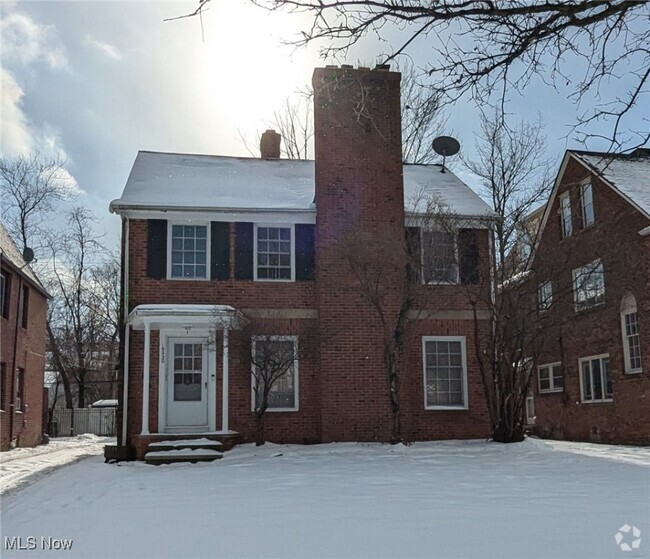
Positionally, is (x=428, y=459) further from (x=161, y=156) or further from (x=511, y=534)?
(x=161, y=156)

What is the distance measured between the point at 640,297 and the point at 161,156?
39.0ft

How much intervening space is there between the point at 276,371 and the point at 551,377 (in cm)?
1151

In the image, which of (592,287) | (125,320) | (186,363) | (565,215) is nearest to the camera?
(125,320)

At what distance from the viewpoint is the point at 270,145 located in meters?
19.8

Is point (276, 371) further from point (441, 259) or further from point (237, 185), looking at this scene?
point (237, 185)

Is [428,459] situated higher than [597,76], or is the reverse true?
[597,76]

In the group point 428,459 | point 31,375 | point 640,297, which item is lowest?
point 428,459

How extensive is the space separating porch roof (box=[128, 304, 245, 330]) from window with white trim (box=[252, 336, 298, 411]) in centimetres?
68

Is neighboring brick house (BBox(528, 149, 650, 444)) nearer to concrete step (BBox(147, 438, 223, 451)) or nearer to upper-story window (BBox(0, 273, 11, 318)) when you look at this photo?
concrete step (BBox(147, 438, 223, 451))

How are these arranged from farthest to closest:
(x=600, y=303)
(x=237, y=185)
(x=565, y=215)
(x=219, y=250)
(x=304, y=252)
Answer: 1. (x=565, y=215)
2. (x=600, y=303)
3. (x=237, y=185)
4. (x=304, y=252)
5. (x=219, y=250)

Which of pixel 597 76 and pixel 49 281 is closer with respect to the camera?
pixel 597 76

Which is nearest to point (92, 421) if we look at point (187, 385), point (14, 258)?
point (14, 258)

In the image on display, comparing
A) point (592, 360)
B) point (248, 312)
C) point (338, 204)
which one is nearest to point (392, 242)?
point (338, 204)

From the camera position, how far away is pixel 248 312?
13836 mm
